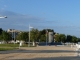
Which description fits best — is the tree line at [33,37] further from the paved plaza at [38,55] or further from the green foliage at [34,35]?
the paved plaza at [38,55]

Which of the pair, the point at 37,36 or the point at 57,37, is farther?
the point at 57,37

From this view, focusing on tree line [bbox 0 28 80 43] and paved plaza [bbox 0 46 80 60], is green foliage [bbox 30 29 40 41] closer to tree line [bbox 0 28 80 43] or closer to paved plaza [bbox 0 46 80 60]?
tree line [bbox 0 28 80 43]

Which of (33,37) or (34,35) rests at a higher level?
(34,35)

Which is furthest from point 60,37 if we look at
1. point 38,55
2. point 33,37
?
point 38,55

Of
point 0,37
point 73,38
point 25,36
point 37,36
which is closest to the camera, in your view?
point 37,36

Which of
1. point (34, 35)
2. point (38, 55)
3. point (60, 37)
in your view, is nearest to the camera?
point (38, 55)

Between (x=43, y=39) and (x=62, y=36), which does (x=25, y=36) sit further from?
(x=62, y=36)

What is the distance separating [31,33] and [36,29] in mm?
2776

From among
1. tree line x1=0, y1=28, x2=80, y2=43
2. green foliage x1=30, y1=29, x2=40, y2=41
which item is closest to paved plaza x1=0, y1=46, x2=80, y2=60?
green foliage x1=30, y1=29, x2=40, y2=41

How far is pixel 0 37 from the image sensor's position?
478 ft

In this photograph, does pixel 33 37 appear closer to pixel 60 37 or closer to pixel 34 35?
pixel 34 35

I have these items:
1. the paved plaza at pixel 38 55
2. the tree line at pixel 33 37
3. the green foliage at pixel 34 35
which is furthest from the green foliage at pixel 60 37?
the paved plaza at pixel 38 55

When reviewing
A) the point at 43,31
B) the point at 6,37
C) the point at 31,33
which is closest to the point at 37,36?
the point at 31,33

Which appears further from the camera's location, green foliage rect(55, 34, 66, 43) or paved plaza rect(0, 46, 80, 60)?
green foliage rect(55, 34, 66, 43)
